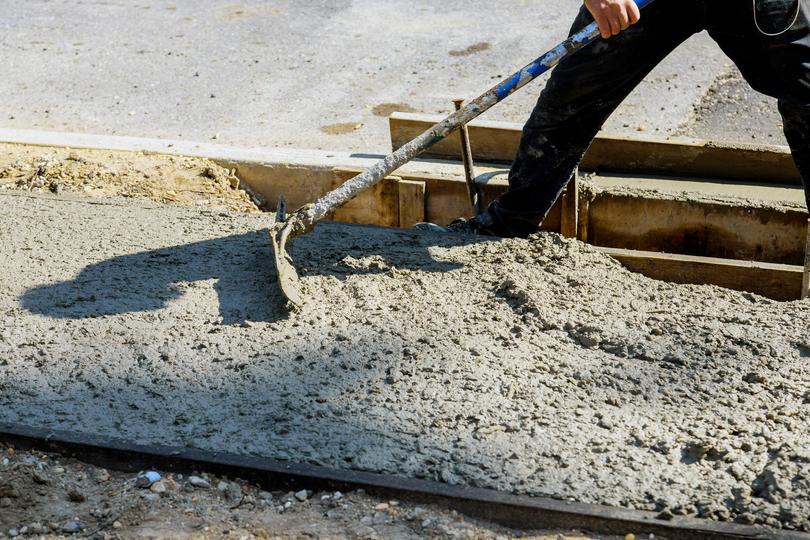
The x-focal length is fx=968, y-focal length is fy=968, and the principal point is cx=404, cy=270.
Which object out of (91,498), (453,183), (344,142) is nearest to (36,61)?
(344,142)

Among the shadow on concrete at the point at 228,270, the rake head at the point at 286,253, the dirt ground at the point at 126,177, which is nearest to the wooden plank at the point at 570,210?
the shadow on concrete at the point at 228,270

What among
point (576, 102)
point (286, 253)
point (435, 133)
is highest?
point (576, 102)

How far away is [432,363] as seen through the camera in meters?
3.01

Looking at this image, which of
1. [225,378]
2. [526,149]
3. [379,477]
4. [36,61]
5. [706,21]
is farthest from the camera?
[36,61]

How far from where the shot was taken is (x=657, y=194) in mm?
4219

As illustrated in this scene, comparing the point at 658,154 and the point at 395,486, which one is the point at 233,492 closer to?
A: the point at 395,486

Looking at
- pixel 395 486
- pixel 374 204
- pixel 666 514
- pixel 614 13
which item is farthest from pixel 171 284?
pixel 666 514

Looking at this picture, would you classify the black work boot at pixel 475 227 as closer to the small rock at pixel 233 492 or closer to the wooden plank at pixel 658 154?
the wooden plank at pixel 658 154

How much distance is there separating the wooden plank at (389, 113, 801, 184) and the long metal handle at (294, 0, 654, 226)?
109 cm

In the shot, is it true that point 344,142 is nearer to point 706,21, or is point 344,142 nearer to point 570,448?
point 706,21

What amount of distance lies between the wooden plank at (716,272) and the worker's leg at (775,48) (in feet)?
1.74

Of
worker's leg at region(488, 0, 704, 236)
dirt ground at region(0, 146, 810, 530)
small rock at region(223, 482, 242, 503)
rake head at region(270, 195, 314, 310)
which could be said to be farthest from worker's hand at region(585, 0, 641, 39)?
small rock at region(223, 482, 242, 503)

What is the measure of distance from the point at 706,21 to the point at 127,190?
2.64 metres

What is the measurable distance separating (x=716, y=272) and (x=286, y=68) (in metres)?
3.77
